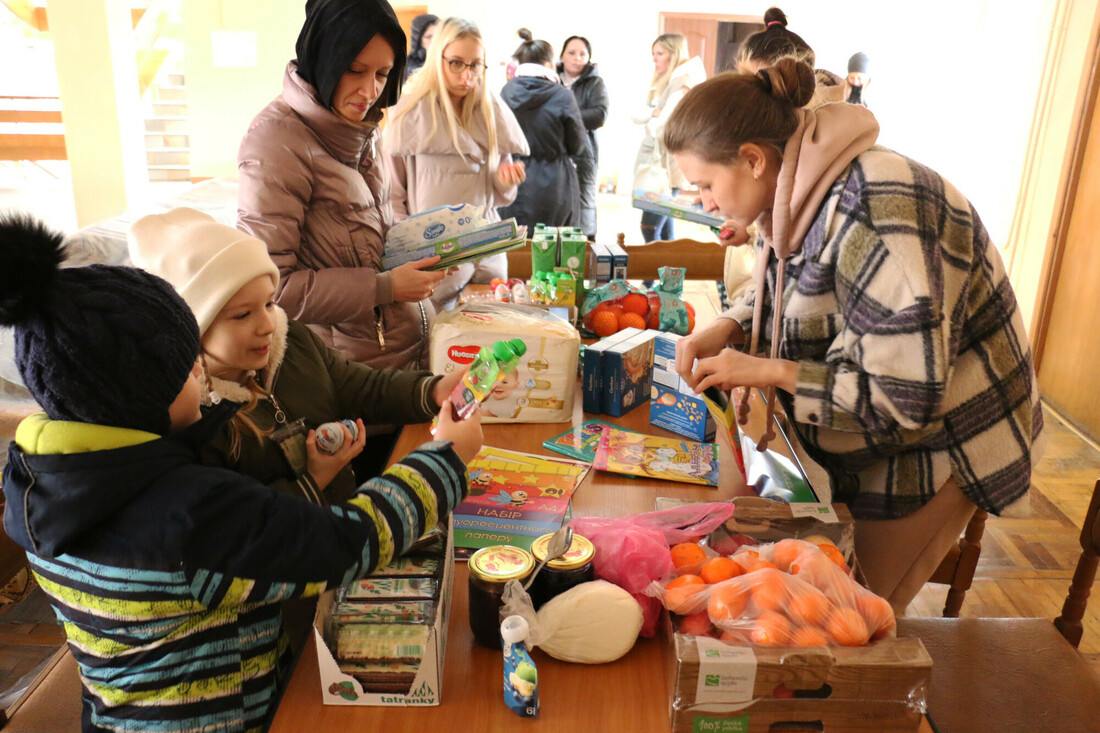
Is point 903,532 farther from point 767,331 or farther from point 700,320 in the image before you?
point 700,320

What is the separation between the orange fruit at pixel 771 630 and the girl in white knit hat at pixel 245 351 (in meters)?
0.48

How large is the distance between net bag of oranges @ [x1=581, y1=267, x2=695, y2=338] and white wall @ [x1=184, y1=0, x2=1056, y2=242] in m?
3.95

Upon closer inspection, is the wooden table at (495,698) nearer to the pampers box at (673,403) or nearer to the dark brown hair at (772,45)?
the pampers box at (673,403)

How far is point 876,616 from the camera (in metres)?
0.95

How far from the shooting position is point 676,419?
68.7 inches

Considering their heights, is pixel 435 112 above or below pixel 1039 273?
above

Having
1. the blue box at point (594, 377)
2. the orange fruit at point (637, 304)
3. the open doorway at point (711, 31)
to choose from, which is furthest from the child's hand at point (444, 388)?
the open doorway at point (711, 31)

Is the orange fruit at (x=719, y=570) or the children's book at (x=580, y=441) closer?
the orange fruit at (x=719, y=570)

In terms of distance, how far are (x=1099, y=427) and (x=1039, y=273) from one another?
1.08 metres

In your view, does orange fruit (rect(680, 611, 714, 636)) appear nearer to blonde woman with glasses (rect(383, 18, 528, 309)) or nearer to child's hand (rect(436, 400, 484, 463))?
child's hand (rect(436, 400, 484, 463))

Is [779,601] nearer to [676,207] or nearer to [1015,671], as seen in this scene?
[1015,671]

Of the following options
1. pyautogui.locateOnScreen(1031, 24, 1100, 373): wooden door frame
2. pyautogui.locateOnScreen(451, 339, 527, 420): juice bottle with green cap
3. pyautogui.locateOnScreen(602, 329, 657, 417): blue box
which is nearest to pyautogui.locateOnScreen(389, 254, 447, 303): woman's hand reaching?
pyautogui.locateOnScreen(602, 329, 657, 417): blue box

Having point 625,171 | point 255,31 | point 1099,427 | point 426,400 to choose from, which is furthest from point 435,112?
point 625,171

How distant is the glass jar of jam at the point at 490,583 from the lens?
3.36 feet
